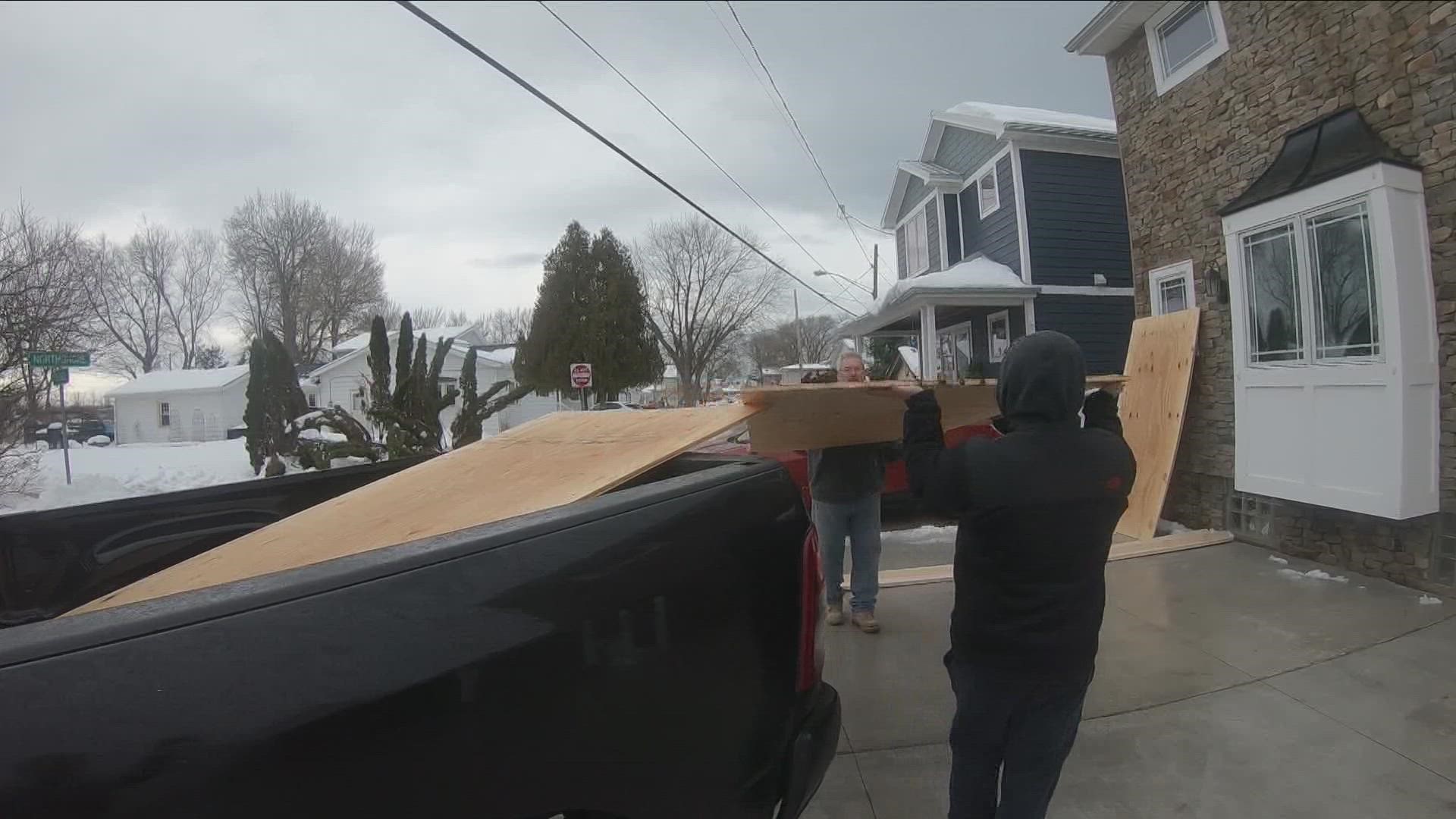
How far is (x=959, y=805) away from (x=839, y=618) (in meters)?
2.45

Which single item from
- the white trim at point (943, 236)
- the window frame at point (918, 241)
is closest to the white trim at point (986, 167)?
the white trim at point (943, 236)

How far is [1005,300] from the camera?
11.7 metres

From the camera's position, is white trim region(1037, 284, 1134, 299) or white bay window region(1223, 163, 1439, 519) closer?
white bay window region(1223, 163, 1439, 519)

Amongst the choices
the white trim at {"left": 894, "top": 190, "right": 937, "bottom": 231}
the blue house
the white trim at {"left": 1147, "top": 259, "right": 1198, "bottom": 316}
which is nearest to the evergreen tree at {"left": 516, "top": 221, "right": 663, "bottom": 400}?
the white trim at {"left": 894, "top": 190, "right": 937, "bottom": 231}

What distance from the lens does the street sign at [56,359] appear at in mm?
8438

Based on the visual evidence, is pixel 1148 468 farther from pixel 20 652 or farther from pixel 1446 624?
pixel 20 652

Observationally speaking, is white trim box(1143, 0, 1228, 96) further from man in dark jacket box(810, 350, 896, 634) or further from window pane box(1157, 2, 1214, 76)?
man in dark jacket box(810, 350, 896, 634)

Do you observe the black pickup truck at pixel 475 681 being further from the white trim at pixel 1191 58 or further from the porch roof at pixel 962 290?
the porch roof at pixel 962 290

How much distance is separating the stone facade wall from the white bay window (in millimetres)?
161

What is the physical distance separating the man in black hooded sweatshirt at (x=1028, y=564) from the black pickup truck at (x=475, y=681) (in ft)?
1.24

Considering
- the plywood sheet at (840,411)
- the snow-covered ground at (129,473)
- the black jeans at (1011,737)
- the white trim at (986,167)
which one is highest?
the white trim at (986,167)

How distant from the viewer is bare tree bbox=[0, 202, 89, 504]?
309 inches

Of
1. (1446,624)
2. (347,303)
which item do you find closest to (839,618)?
(1446,624)

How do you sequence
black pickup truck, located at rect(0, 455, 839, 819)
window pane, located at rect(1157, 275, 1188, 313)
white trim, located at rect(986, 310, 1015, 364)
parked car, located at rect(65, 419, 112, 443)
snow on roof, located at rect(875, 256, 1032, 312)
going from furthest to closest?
parked car, located at rect(65, 419, 112, 443), white trim, located at rect(986, 310, 1015, 364), snow on roof, located at rect(875, 256, 1032, 312), window pane, located at rect(1157, 275, 1188, 313), black pickup truck, located at rect(0, 455, 839, 819)
